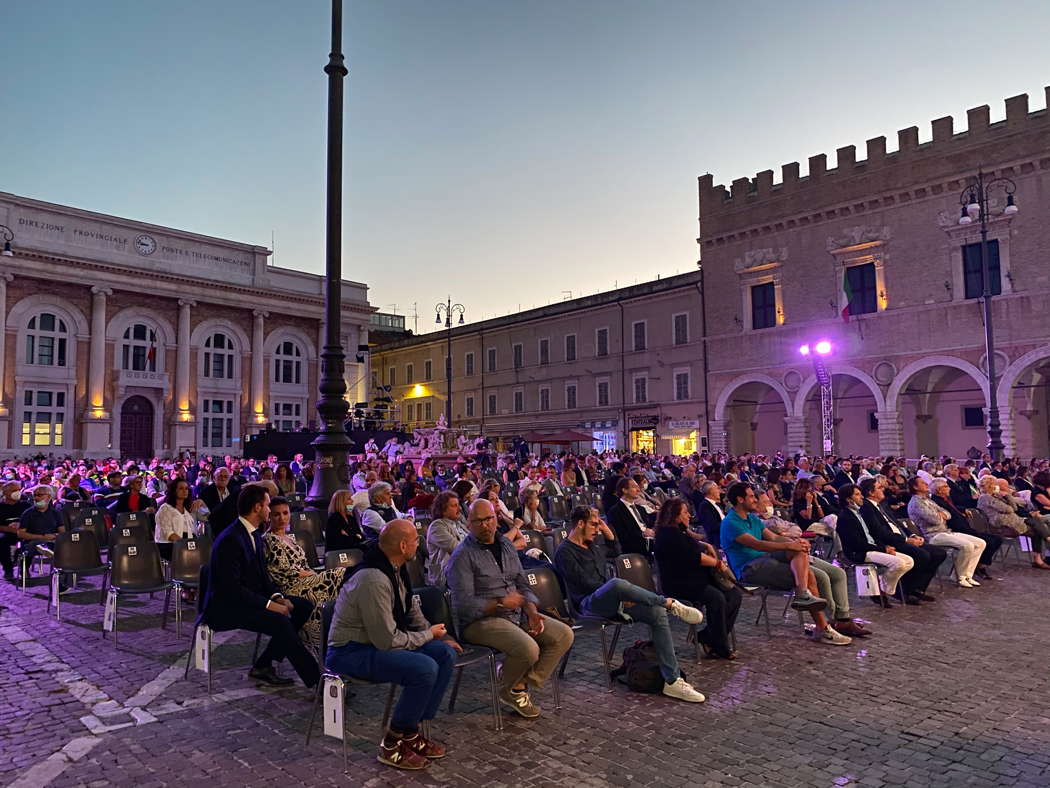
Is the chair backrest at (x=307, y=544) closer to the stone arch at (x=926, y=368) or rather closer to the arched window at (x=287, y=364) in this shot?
the stone arch at (x=926, y=368)

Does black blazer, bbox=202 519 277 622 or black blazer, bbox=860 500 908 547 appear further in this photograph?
black blazer, bbox=860 500 908 547

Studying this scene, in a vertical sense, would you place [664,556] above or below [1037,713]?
above

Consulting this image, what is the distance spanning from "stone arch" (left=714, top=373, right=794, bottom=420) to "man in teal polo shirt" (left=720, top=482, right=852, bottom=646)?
27355 mm

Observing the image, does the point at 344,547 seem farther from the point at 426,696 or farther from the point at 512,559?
the point at 426,696

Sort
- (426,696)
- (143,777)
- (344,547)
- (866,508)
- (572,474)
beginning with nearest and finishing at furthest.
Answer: (143,777) < (426,696) < (344,547) < (866,508) < (572,474)

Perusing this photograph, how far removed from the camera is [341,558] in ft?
22.3

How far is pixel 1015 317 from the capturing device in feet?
90.3

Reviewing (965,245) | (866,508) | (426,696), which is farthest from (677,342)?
(426,696)

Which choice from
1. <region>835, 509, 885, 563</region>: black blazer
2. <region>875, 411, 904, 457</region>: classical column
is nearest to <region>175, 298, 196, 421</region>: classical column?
<region>875, 411, 904, 457</region>: classical column

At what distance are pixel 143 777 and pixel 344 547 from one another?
13.1 feet

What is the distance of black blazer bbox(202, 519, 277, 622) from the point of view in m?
5.39

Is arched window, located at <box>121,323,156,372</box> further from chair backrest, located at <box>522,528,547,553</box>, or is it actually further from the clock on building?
chair backrest, located at <box>522,528,547,553</box>

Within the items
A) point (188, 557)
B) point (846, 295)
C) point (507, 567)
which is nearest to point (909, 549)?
point (507, 567)

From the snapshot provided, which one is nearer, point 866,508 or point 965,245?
point 866,508
